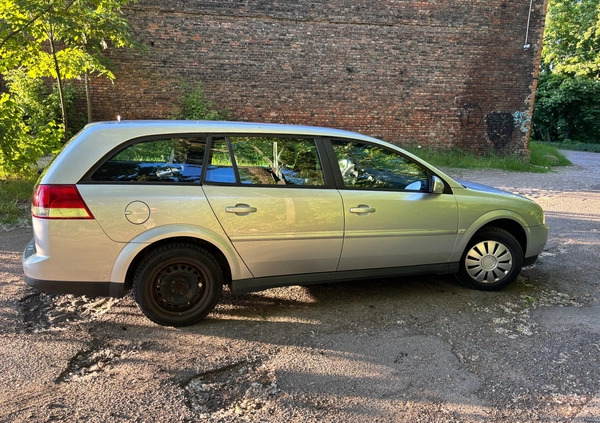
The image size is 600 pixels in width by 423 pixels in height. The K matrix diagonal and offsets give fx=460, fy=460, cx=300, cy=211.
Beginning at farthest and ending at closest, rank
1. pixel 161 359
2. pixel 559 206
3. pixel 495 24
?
pixel 495 24 → pixel 559 206 → pixel 161 359

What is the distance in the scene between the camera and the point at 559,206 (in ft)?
30.3

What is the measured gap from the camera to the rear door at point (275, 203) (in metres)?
3.75

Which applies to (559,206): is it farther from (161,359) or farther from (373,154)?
(161,359)

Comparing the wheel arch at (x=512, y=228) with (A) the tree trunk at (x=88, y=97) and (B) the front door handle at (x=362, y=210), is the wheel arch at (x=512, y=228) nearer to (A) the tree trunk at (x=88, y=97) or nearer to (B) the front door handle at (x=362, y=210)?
(B) the front door handle at (x=362, y=210)

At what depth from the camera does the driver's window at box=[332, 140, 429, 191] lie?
13.8 feet

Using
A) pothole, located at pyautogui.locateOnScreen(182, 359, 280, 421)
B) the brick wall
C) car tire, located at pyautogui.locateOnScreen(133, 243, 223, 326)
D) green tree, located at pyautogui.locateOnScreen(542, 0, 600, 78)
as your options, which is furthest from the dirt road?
green tree, located at pyautogui.locateOnScreen(542, 0, 600, 78)

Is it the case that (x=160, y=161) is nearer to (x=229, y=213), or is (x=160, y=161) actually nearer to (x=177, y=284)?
(x=229, y=213)

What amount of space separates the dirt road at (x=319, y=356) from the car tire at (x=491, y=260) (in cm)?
15

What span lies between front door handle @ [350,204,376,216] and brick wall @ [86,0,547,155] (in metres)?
11.2

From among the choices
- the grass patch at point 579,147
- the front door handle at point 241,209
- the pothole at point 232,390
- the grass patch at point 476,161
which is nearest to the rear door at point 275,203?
the front door handle at point 241,209

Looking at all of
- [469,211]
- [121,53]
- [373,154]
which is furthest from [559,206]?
[121,53]

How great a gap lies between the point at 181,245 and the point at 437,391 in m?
2.17

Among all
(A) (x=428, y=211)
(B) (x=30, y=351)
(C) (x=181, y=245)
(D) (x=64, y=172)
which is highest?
(D) (x=64, y=172)

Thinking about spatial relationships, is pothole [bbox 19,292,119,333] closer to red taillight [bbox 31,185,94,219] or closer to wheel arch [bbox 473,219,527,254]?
red taillight [bbox 31,185,94,219]
